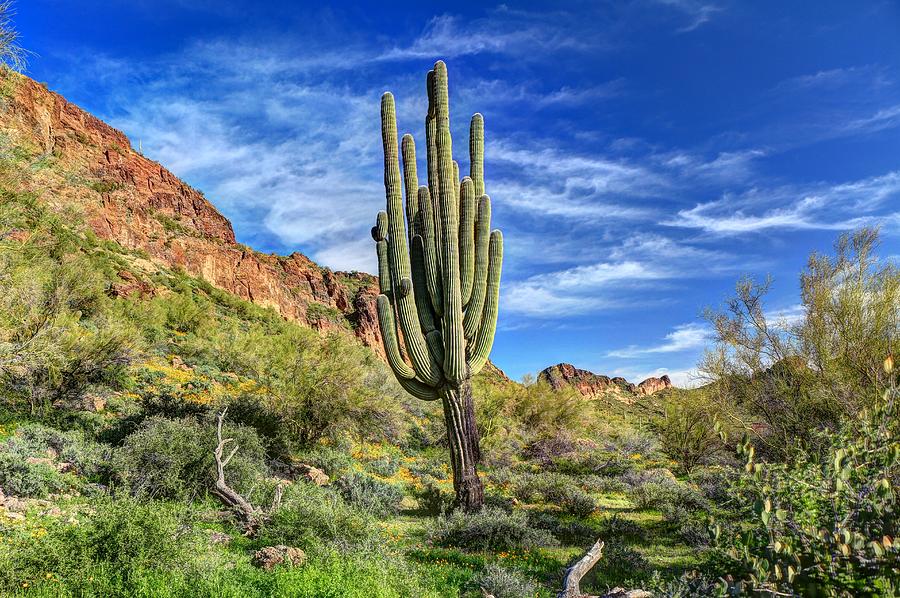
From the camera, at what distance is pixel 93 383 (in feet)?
42.6

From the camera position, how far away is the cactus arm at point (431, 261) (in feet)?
35.5

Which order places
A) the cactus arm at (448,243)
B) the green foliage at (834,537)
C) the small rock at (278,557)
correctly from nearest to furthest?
the green foliage at (834,537) < the small rock at (278,557) < the cactus arm at (448,243)

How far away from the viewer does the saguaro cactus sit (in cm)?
1038

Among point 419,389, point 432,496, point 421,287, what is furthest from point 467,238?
point 432,496

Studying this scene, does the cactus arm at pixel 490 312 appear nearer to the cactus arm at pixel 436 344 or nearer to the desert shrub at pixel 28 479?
the cactus arm at pixel 436 344

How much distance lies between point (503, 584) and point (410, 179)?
870cm

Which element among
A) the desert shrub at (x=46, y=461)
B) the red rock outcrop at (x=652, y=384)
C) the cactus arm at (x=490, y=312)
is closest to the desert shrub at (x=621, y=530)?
the cactus arm at (x=490, y=312)

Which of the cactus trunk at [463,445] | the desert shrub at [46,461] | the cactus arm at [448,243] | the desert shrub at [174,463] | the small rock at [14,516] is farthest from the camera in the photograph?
the cactus arm at [448,243]

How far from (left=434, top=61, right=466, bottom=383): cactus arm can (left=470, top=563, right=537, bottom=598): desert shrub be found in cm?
456

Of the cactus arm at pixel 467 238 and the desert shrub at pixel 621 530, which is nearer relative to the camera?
the desert shrub at pixel 621 530

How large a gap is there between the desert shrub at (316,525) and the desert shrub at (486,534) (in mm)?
1929

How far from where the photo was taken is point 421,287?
11055 mm

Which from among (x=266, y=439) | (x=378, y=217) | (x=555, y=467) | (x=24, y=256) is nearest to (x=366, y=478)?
(x=266, y=439)

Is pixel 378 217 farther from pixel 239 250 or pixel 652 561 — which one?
pixel 239 250
